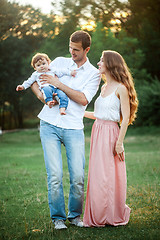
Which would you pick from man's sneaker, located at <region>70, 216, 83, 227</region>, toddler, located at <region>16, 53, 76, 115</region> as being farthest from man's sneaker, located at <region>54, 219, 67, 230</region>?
toddler, located at <region>16, 53, 76, 115</region>

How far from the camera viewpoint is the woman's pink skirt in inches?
171

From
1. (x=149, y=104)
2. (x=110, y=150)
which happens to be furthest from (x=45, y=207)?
(x=149, y=104)

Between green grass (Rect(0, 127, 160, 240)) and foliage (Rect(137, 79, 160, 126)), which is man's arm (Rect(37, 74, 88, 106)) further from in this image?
foliage (Rect(137, 79, 160, 126))

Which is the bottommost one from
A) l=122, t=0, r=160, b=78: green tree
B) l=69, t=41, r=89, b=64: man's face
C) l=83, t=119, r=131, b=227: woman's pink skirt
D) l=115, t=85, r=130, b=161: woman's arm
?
l=83, t=119, r=131, b=227: woman's pink skirt

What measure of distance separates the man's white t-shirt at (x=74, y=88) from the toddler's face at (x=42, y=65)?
0.27 feet

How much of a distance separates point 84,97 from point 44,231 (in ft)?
5.39

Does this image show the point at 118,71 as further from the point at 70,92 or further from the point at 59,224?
the point at 59,224

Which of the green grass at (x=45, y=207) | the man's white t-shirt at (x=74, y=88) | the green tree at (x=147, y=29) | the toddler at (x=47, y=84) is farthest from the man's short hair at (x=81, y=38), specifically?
the green tree at (x=147, y=29)

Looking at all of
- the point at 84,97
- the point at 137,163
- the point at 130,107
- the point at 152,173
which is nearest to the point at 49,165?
the point at 84,97

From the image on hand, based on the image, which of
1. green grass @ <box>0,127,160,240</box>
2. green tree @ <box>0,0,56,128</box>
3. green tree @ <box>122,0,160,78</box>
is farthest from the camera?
green tree @ <box>122,0,160,78</box>

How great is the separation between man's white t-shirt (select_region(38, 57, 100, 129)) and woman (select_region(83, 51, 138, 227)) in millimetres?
194

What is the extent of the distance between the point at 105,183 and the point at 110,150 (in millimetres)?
405

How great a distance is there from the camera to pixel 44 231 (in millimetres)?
4207

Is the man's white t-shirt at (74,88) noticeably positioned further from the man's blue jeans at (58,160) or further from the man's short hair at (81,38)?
the man's short hair at (81,38)
